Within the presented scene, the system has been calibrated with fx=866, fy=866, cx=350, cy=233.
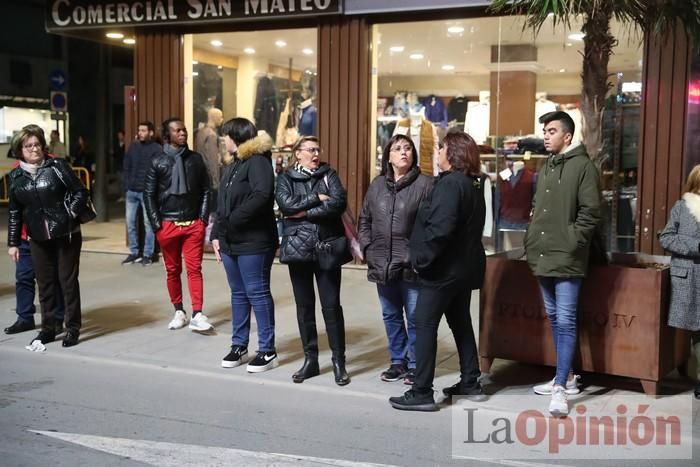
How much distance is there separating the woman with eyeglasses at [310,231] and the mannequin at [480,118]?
20.0 feet

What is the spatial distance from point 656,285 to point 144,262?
26.6ft

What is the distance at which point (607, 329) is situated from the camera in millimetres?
5980

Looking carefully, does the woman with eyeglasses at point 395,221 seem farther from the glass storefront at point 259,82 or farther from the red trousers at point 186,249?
the glass storefront at point 259,82

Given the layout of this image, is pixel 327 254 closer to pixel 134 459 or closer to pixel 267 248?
pixel 267 248

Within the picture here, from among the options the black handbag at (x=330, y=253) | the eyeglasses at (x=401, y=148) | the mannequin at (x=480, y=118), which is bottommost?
the black handbag at (x=330, y=253)

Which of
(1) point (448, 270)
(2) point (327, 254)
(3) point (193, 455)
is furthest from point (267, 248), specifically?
(3) point (193, 455)

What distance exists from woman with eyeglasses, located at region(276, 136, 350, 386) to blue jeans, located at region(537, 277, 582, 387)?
59.3 inches

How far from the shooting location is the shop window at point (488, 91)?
11641 mm

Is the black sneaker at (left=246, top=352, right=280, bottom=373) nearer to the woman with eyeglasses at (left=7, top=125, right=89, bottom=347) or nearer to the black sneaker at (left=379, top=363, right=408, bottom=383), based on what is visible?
the black sneaker at (left=379, top=363, right=408, bottom=383)

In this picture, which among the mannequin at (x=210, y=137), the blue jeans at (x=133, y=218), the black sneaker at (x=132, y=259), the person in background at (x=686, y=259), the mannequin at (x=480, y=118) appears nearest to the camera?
the person in background at (x=686, y=259)

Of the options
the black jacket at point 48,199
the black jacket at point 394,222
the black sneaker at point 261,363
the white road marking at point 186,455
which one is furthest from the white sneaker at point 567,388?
the black jacket at point 48,199

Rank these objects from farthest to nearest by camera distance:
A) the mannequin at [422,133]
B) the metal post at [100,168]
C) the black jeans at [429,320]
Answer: the metal post at [100,168]
the mannequin at [422,133]
the black jeans at [429,320]

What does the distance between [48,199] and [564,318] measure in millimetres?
4358

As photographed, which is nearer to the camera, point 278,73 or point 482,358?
point 482,358
